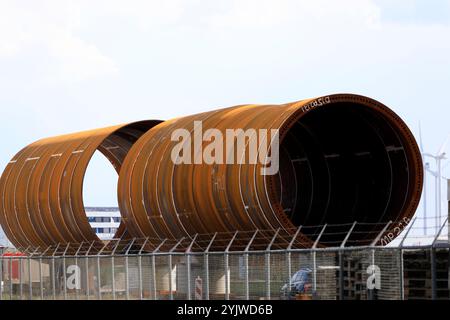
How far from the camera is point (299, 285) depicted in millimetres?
36562

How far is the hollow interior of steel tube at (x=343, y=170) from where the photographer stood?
46156 millimetres

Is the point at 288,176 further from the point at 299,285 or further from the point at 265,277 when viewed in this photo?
the point at 265,277

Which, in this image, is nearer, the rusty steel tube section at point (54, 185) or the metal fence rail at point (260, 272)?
the metal fence rail at point (260, 272)

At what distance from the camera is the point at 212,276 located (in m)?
40.0

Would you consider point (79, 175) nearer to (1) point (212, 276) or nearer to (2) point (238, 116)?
(2) point (238, 116)

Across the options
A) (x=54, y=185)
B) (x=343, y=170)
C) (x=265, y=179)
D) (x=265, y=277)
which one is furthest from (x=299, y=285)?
(x=54, y=185)

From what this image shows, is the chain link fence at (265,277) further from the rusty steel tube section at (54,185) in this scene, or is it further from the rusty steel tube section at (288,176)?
the rusty steel tube section at (54,185)

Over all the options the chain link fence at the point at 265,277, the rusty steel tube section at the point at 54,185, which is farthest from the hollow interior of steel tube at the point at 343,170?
the rusty steel tube section at the point at 54,185

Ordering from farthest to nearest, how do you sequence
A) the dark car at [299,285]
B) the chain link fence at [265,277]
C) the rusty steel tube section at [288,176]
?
the rusty steel tube section at [288,176]
the dark car at [299,285]
the chain link fence at [265,277]

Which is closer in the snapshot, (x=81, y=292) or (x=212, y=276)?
(x=212, y=276)

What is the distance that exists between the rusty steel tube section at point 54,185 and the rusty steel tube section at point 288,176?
3.87m

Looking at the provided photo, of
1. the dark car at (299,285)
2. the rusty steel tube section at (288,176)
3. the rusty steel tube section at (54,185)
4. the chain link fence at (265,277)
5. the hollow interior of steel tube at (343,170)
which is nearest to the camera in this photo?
the chain link fence at (265,277)
